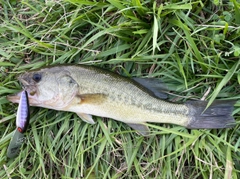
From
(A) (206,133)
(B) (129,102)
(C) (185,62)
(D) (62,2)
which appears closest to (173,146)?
(A) (206,133)

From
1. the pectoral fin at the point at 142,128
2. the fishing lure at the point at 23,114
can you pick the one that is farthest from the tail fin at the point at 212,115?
the fishing lure at the point at 23,114

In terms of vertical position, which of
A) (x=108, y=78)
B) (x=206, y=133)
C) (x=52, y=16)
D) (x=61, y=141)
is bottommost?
(x=61, y=141)

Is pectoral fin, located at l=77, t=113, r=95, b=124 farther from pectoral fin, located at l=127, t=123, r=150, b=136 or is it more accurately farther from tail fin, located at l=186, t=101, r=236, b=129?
tail fin, located at l=186, t=101, r=236, b=129

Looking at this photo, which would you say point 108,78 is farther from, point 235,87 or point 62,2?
point 235,87

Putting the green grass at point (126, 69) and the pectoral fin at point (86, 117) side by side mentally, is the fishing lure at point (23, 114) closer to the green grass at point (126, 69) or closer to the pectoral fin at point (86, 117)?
the green grass at point (126, 69)

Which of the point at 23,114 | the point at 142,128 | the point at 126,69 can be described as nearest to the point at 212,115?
the point at 142,128

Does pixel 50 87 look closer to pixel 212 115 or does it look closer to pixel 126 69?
pixel 126 69

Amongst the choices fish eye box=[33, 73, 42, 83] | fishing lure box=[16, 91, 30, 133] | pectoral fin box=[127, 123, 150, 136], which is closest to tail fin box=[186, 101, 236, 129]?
pectoral fin box=[127, 123, 150, 136]
